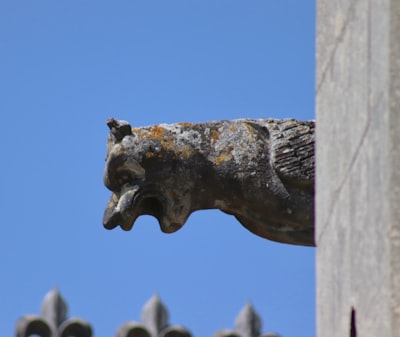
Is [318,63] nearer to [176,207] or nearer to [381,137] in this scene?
[381,137]

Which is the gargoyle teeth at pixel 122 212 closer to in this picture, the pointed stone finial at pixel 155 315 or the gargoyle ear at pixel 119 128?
the gargoyle ear at pixel 119 128

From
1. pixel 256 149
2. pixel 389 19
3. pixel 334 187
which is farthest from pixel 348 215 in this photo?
pixel 256 149

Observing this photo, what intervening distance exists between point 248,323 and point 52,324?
1.98 metres

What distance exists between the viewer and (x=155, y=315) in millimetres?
21375

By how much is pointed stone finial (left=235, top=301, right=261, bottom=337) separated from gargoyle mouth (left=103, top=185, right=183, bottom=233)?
1333 cm

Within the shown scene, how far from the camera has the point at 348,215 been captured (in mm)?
4684

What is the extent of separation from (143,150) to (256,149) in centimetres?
40

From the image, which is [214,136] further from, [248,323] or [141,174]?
[248,323]

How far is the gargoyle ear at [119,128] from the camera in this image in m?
7.45

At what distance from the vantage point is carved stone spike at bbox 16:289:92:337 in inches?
835

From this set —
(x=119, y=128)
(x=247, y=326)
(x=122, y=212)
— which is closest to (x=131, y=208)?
(x=122, y=212)

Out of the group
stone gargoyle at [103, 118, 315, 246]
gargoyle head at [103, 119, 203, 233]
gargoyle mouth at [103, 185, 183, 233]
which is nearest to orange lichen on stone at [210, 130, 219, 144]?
stone gargoyle at [103, 118, 315, 246]

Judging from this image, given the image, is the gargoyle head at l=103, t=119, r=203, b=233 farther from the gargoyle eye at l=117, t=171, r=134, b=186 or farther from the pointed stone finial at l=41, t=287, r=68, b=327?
the pointed stone finial at l=41, t=287, r=68, b=327

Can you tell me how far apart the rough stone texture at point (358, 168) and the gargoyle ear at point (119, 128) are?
227 cm
